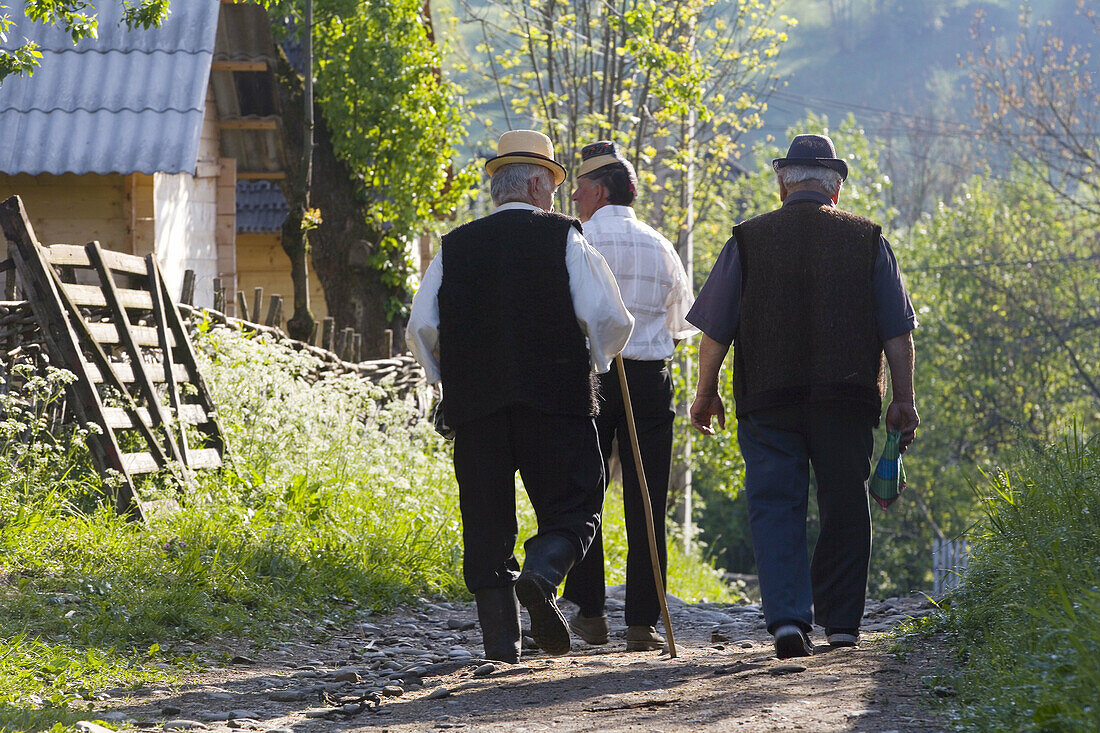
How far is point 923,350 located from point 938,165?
135 ft

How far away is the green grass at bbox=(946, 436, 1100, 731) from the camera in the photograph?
3178 millimetres

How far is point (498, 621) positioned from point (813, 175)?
2238 mm

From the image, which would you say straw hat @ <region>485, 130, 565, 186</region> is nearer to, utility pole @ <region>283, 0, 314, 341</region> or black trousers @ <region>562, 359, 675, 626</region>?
black trousers @ <region>562, 359, 675, 626</region>

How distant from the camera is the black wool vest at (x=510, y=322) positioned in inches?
191

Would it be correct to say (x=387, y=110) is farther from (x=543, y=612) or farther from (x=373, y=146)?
(x=543, y=612)

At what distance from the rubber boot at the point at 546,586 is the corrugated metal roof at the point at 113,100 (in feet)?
24.6

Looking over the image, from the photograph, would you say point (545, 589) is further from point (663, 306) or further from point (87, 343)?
point (87, 343)

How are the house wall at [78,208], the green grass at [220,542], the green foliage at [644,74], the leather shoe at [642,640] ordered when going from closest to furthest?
the green grass at [220,542], the leather shoe at [642,640], the house wall at [78,208], the green foliage at [644,74]

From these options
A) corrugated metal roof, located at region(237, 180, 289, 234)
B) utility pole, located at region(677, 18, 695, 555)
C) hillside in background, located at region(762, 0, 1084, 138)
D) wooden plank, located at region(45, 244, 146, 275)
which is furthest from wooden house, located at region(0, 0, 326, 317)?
hillside in background, located at region(762, 0, 1084, 138)

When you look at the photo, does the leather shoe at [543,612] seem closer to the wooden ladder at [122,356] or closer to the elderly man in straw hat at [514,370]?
the elderly man in straw hat at [514,370]

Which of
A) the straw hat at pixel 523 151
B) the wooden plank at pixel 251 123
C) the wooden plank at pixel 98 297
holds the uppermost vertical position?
the wooden plank at pixel 251 123

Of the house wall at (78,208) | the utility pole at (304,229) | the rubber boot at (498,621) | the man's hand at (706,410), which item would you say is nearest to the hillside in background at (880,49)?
the utility pole at (304,229)

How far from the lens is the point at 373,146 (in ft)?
50.3

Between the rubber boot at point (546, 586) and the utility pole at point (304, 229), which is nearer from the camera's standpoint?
the rubber boot at point (546, 586)
